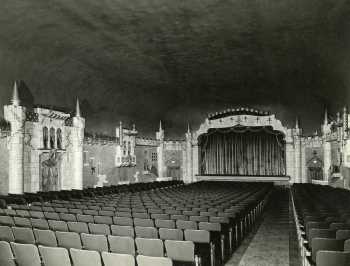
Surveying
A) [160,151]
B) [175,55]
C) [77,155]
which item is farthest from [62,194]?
[160,151]

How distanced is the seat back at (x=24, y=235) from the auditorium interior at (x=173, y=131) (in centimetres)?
4

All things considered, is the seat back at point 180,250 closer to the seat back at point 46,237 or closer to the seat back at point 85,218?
the seat back at point 46,237

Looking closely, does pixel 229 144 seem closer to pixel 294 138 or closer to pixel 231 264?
pixel 294 138

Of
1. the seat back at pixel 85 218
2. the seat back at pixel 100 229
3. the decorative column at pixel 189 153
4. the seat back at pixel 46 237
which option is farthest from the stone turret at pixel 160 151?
the seat back at pixel 46 237

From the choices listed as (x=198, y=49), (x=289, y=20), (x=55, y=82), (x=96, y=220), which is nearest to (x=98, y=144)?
(x=55, y=82)

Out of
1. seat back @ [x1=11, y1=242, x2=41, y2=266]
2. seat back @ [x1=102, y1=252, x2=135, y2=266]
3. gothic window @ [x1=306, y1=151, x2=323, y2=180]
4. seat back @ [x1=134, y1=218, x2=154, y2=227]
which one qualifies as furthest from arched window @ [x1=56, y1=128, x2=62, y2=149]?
gothic window @ [x1=306, y1=151, x2=323, y2=180]

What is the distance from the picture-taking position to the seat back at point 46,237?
21.2 ft

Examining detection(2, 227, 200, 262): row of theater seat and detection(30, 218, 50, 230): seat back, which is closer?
detection(2, 227, 200, 262): row of theater seat

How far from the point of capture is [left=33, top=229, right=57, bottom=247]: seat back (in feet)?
21.2

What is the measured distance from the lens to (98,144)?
25.8m

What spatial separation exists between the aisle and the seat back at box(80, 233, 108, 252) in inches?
124

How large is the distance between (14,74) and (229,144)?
22.3 meters

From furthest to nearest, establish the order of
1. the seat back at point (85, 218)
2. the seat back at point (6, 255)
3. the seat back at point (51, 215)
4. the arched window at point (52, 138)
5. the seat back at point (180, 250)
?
the arched window at point (52, 138), the seat back at point (51, 215), the seat back at point (85, 218), the seat back at point (180, 250), the seat back at point (6, 255)

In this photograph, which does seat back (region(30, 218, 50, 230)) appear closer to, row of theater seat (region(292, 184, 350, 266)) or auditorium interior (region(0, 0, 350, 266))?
auditorium interior (region(0, 0, 350, 266))
